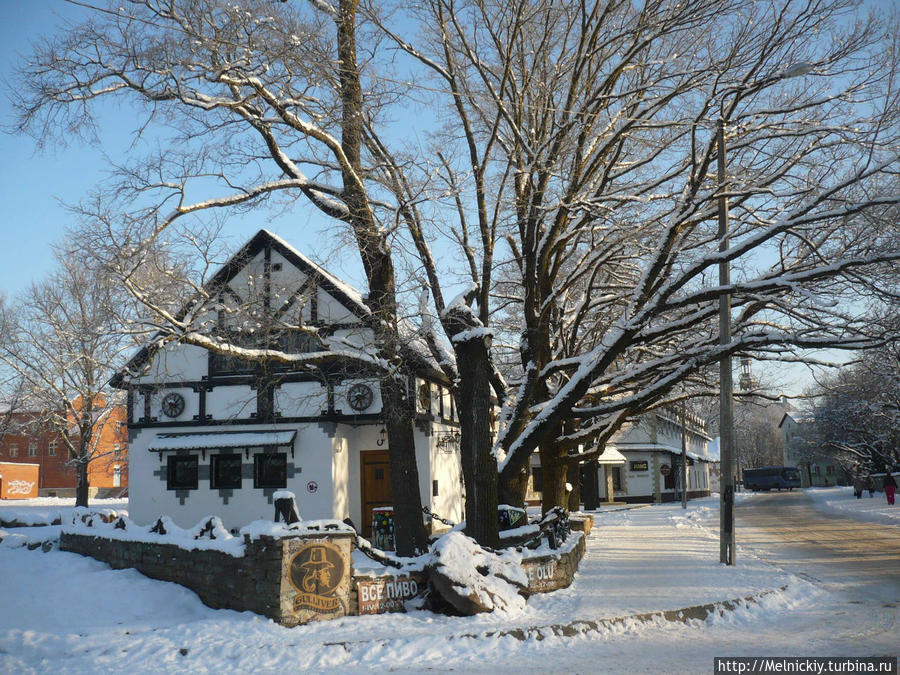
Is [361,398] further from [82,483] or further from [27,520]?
[82,483]

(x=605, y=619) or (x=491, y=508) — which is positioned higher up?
(x=491, y=508)

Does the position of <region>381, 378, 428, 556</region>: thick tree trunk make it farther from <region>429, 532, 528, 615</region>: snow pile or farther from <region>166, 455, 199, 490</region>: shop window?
<region>166, 455, 199, 490</region>: shop window

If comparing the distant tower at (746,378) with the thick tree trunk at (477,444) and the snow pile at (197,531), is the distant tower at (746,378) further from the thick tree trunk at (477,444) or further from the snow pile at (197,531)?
the snow pile at (197,531)

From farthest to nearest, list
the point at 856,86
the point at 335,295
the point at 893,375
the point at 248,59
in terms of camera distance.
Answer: the point at 893,375
the point at 335,295
the point at 856,86
the point at 248,59

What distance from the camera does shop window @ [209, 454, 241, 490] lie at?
2138cm

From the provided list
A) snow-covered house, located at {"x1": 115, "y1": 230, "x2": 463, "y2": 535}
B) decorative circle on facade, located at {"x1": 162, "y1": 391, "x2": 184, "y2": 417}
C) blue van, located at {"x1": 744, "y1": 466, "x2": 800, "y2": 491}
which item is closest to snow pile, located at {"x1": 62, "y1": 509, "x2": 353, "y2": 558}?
snow-covered house, located at {"x1": 115, "y1": 230, "x2": 463, "y2": 535}

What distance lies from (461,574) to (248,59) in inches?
321

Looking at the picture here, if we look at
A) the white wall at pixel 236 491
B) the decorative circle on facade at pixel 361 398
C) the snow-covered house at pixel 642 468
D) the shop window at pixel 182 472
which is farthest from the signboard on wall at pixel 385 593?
the snow-covered house at pixel 642 468

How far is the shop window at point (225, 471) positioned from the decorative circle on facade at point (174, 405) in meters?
1.83

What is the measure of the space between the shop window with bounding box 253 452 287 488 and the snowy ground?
807 cm

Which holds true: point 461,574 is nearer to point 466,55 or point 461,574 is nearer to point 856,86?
point 466,55

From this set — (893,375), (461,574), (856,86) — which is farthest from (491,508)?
(893,375)

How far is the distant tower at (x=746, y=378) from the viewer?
18314 mm

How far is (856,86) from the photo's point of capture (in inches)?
480
